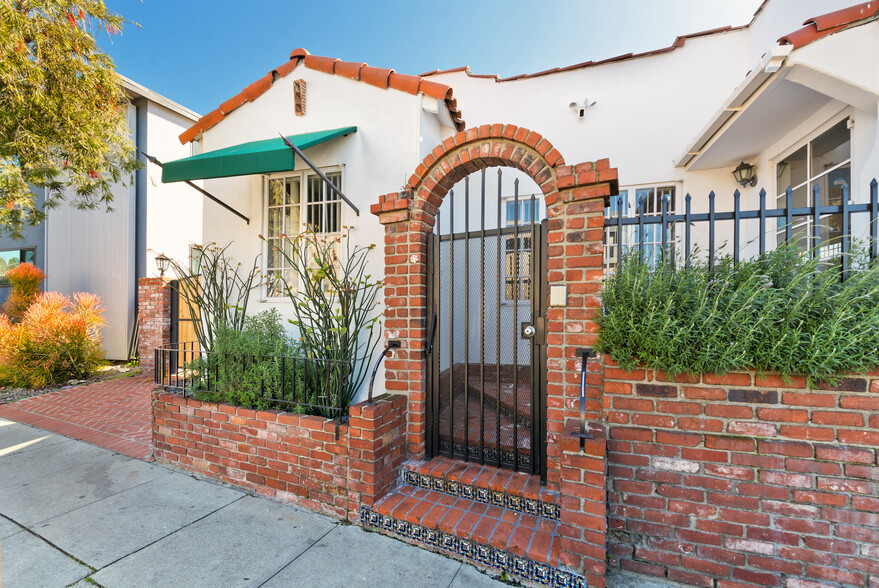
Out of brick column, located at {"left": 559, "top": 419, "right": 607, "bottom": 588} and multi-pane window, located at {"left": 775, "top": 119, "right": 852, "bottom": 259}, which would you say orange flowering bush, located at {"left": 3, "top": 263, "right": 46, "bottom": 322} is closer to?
brick column, located at {"left": 559, "top": 419, "right": 607, "bottom": 588}

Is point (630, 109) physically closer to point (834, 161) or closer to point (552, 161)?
point (834, 161)

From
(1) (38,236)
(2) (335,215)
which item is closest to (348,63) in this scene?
(2) (335,215)

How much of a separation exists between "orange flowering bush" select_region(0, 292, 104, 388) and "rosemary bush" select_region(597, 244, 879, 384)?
894cm

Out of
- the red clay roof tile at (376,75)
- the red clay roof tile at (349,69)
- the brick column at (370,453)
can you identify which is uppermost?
the red clay roof tile at (349,69)

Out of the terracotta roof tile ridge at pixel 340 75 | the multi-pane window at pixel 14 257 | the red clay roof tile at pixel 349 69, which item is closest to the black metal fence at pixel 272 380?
the terracotta roof tile ridge at pixel 340 75

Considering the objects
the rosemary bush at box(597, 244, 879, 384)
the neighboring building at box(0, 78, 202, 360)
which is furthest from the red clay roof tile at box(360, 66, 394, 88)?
the neighboring building at box(0, 78, 202, 360)

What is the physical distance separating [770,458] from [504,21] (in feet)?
21.6

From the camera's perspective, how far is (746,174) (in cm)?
491

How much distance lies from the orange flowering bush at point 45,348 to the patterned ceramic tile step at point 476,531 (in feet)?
24.3

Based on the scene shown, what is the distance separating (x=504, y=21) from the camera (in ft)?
19.4

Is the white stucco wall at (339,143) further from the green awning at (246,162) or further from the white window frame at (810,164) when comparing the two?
the white window frame at (810,164)

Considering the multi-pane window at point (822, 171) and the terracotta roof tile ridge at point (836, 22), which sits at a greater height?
the terracotta roof tile ridge at point (836, 22)

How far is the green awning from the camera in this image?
378cm

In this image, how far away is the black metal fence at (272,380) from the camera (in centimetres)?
310
